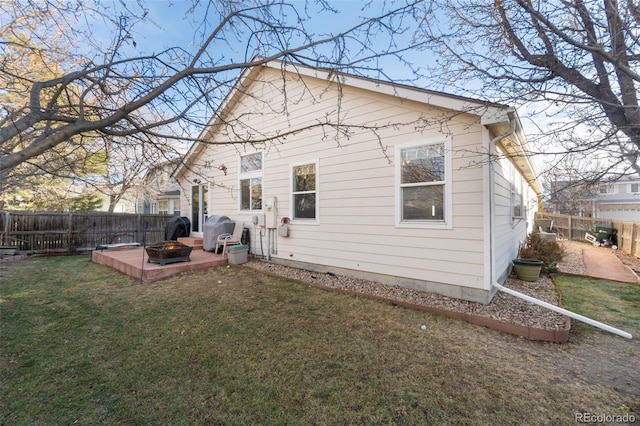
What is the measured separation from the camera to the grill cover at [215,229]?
802 cm

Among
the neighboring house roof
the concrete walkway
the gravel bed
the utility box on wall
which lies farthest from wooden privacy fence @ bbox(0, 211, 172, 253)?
the concrete walkway

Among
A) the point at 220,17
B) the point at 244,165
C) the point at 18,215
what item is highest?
the point at 220,17

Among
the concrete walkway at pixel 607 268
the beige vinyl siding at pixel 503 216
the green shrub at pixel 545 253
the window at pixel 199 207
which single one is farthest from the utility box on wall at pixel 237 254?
the concrete walkway at pixel 607 268

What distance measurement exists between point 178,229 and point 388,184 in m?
7.98

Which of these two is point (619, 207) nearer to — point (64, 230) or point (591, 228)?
point (591, 228)

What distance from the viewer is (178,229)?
980 centimetres

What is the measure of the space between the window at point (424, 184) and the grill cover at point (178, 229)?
8028 millimetres

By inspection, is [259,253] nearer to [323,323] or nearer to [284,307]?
[284,307]

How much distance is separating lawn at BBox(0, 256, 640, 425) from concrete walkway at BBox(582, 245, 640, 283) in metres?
5.05

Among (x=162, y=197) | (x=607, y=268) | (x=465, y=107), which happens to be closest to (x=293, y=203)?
(x=465, y=107)

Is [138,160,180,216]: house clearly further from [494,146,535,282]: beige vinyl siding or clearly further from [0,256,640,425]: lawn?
[494,146,535,282]: beige vinyl siding

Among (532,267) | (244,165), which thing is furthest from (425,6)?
(244,165)

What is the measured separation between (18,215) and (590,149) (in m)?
14.0

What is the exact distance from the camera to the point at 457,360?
288cm
